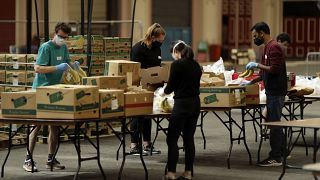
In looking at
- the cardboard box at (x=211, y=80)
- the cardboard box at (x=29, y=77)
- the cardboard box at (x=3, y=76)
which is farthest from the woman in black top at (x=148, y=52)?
the cardboard box at (x=3, y=76)

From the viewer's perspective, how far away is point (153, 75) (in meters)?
12.8

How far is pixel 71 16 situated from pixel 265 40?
25.0 metres

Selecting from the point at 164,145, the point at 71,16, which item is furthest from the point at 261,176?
the point at 71,16

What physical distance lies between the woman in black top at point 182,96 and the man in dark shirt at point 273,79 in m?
1.70

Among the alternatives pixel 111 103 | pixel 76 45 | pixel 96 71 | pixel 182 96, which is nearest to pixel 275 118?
pixel 182 96

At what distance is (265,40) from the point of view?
12.6 m

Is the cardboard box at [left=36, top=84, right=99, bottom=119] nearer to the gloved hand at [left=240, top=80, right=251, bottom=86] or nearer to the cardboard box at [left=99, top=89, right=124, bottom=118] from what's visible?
the cardboard box at [left=99, top=89, right=124, bottom=118]

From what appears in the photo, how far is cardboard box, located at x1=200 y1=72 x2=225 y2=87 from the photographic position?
13113mm

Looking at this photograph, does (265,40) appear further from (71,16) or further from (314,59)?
(71,16)

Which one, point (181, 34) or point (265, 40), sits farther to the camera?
point (181, 34)

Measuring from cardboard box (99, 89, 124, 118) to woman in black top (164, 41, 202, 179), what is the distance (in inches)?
24.3

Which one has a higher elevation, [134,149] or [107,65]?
[107,65]

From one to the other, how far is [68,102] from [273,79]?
3540 mm

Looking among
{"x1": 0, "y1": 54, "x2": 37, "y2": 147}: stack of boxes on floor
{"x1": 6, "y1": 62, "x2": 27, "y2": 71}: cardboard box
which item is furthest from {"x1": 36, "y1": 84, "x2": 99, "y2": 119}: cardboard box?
{"x1": 6, "y1": 62, "x2": 27, "y2": 71}: cardboard box
